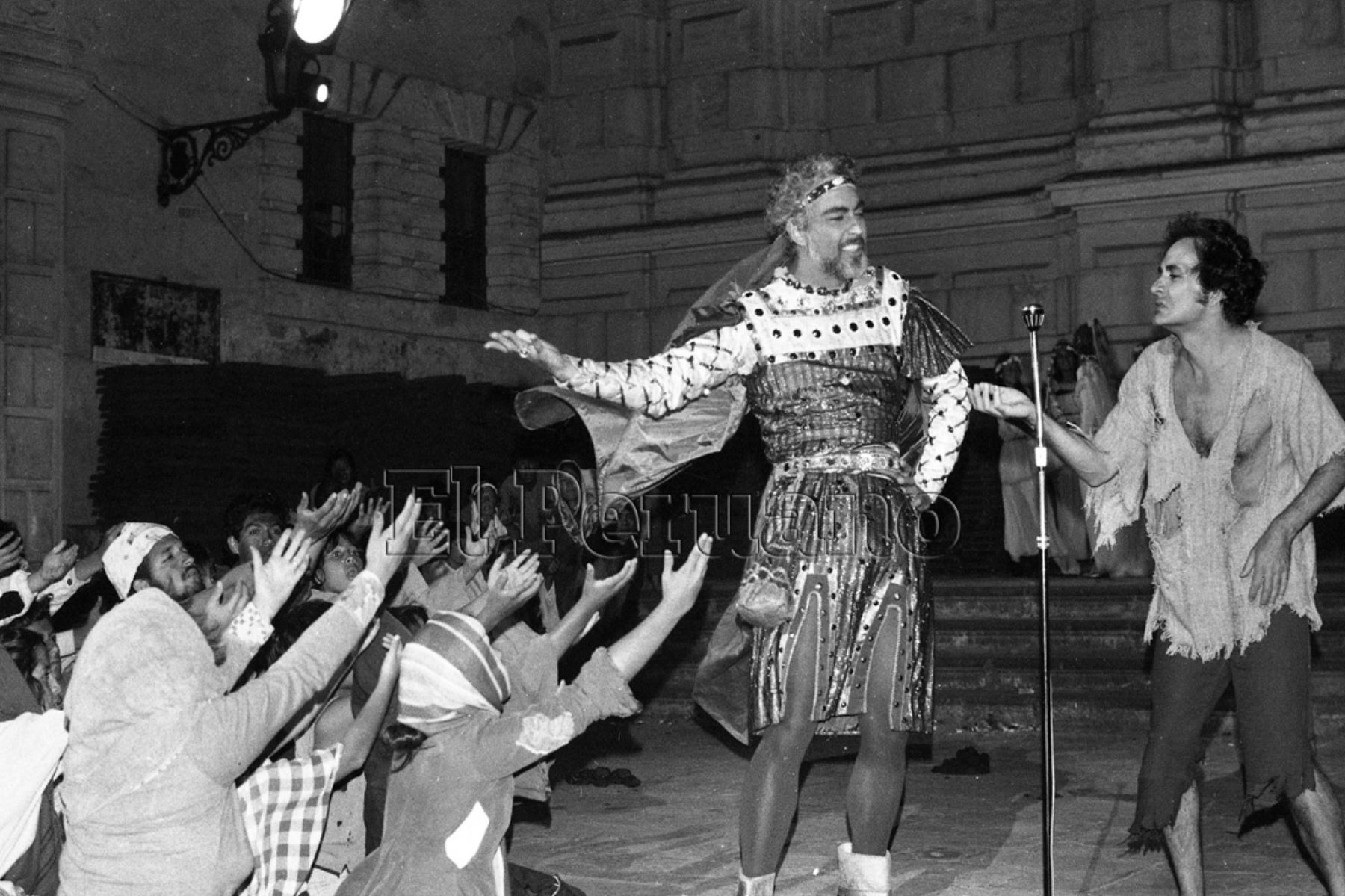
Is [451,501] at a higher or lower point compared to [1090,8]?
lower

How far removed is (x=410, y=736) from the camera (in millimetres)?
4320

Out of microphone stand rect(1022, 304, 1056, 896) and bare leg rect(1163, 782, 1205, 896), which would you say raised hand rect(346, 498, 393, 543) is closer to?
microphone stand rect(1022, 304, 1056, 896)

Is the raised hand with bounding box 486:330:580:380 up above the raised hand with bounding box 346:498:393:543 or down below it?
above

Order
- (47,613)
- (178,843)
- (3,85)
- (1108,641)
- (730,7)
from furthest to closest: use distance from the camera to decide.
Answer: (730,7)
(3,85)
(1108,641)
(47,613)
(178,843)

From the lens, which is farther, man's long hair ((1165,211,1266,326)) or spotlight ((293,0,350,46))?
spotlight ((293,0,350,46))

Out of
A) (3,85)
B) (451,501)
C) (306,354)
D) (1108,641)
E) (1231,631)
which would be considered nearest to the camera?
(1231,631)

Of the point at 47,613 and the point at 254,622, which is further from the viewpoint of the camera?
the point at 47,613

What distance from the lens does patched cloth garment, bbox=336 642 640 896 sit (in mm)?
4285

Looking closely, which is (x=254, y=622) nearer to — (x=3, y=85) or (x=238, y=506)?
(x=238, y=506)

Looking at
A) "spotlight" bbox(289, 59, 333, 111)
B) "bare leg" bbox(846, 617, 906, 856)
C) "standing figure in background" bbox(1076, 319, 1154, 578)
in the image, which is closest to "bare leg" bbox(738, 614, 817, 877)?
"bare leg" bbox(846, 617, 906, 856)

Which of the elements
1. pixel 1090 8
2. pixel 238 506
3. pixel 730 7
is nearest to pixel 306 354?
pixel 730 7

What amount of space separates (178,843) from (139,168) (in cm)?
1101

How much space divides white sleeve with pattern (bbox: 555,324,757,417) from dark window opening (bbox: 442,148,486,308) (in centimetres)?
1249

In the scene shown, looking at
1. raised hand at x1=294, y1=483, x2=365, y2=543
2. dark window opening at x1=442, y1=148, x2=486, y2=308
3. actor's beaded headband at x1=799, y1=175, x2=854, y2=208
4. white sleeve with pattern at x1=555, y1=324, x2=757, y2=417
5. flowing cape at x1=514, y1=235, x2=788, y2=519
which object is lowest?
raised hand at x1=294, y1=483, x2=365, y2=543
